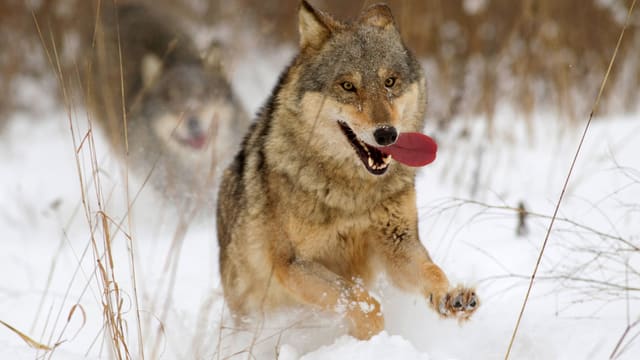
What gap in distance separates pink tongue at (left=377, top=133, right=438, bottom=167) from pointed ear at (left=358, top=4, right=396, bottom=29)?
0.66 meters

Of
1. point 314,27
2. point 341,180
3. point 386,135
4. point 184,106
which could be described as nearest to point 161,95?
point 184,106

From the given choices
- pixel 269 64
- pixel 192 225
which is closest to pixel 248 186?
pixel 192 225

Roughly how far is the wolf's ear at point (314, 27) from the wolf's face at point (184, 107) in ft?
13.5

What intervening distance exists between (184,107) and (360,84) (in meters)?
4.83

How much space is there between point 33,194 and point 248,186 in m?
4.39

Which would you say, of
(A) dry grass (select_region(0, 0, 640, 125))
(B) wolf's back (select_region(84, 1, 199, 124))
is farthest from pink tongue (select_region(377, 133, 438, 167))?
(B) wolf's back (select_region(84, 1, 199, 124))

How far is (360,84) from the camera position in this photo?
3.09m

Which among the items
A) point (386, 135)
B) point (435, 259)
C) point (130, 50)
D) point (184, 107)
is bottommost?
point (386, 135)

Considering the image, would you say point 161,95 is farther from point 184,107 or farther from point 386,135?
point 386,135

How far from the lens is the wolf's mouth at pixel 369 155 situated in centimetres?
305

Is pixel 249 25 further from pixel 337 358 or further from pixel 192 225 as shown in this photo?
pixel 337 358

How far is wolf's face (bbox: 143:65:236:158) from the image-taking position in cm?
752

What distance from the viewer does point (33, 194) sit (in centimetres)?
714

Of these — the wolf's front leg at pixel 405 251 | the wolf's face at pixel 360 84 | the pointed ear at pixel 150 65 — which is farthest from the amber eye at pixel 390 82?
the pointed ear at pixel 150 65
